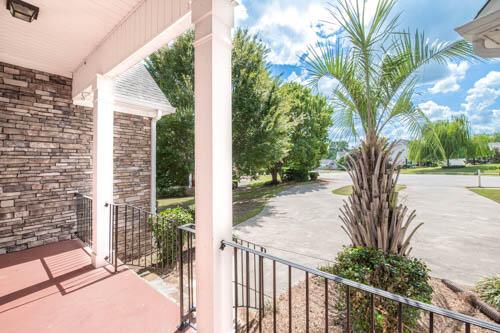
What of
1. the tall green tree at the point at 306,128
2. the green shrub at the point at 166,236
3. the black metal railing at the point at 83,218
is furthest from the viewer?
the tall green tree at the point at 306,128

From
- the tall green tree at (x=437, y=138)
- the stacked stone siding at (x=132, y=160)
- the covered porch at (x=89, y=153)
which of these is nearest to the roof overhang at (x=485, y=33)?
the tall green tree at (x=437, y=138)

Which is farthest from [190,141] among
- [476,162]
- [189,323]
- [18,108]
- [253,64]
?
[476,162]

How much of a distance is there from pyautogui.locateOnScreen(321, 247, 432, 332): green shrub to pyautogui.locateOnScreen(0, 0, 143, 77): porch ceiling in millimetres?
3668

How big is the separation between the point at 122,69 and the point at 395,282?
4.06 metres

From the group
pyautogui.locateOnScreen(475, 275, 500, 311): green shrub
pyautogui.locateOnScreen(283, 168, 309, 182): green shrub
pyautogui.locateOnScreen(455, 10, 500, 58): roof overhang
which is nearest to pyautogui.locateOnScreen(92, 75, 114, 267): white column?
pyautogui.locateOnScreen(455, 10, 500, 58): roof overhang

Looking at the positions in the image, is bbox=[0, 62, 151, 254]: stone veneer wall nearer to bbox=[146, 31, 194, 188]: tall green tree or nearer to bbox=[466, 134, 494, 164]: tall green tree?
bbox=[146, 31, 194, 188]: tall green tree

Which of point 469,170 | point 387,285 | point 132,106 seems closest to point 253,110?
point 132,106

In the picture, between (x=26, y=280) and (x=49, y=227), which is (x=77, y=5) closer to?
(x=26, y=280)

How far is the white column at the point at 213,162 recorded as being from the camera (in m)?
1.63

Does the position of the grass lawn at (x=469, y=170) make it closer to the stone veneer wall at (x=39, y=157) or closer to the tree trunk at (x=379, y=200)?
the tree trunk at (x=379, y=200)

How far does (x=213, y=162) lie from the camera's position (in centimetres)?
163

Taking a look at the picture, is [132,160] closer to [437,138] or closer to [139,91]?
[139,91]

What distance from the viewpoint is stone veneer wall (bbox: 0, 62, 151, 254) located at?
3.75 m

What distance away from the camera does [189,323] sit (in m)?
2.09
